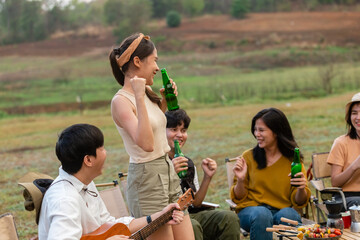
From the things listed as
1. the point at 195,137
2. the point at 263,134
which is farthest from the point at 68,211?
the point at 195,137

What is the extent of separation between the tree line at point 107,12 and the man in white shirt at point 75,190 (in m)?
16.3

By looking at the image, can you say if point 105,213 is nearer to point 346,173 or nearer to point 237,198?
point 237,198

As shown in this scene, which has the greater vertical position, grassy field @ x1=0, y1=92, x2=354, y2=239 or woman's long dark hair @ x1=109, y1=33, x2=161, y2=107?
woman's long dark hair @ x1=109, y1=33, x2=161, y2=107

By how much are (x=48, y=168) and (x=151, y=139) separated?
21.7 feet

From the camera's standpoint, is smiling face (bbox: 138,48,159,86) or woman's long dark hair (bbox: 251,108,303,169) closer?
smiling face (bbox: 138,48,159,86)

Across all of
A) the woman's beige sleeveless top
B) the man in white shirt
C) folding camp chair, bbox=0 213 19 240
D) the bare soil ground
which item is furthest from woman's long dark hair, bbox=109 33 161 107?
the bare soil ground

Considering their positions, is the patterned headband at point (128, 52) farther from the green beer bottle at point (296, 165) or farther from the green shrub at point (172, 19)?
the green shrub at point (172, 19)

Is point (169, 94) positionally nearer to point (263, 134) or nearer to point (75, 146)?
point (75, 146)

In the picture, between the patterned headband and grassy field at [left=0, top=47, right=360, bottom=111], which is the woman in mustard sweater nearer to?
the patterned headband

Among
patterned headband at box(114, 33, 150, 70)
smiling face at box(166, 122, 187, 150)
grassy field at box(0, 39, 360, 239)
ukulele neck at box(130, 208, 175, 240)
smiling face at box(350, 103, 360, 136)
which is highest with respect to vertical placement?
patterned headband at box(114, 33, 150, 70)

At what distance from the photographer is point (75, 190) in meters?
2.28

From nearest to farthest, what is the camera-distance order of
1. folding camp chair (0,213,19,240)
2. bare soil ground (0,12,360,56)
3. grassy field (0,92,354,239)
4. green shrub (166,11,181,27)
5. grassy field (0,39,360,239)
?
folding camp chair (0,213,19,240) < grassy field (0,92,354,239) < grassy field (0,39,360,239) < bare soil ground (0,12,360,56) < green shrub (166,11,181,27)

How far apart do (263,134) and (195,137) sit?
694cm

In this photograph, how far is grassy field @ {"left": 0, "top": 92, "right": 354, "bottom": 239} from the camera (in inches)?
287
